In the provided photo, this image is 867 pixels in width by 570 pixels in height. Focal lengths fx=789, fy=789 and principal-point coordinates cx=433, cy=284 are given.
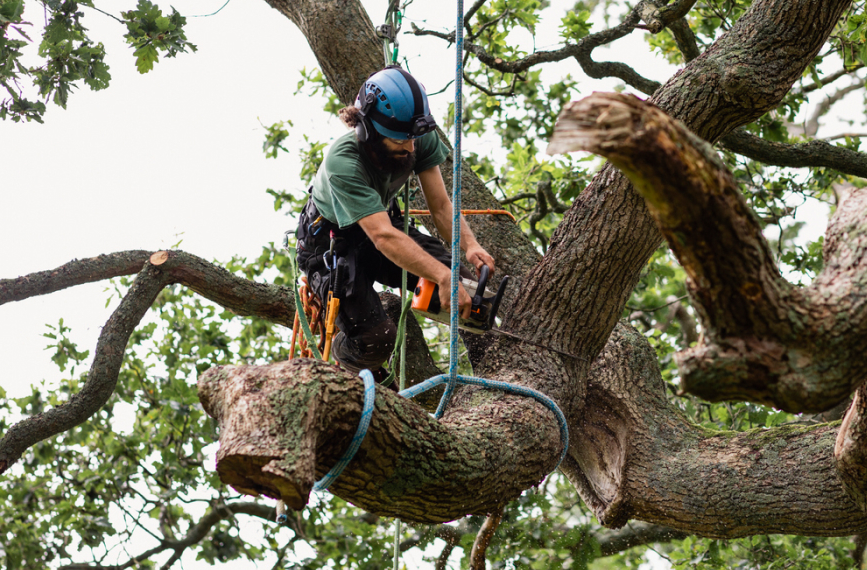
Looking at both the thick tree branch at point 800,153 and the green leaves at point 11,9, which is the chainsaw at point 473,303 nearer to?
the thick tree branch at point 800,153

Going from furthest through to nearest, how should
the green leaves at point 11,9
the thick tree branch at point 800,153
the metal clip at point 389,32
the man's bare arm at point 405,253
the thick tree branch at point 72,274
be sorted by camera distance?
the thick tree branch at point 800,153
the metal clip at point 389,32
the thick tree branch at point 72,274
the green leaves at point 11,9
the man's bare arm at point 405,253

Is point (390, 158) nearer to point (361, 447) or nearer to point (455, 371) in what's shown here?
point (455, 371)

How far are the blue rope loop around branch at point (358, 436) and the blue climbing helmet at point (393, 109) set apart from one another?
1321mm

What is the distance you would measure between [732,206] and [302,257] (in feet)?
8.14

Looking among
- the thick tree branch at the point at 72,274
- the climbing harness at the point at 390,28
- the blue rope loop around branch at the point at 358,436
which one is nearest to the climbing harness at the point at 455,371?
the blue rope loop around branch at the point at 358,436

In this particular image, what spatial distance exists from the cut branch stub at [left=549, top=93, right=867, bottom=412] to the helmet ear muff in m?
1.81

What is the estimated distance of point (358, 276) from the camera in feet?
11.2

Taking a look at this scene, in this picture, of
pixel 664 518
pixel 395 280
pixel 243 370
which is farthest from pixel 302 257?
pixel 664 518

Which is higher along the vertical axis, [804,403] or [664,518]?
[664,518]

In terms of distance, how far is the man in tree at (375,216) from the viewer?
3064 mm

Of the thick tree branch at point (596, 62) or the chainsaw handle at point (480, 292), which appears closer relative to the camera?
the chainsaw handle at point (480, 292)

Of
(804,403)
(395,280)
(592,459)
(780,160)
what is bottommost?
(804,403)

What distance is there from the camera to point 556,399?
319cm

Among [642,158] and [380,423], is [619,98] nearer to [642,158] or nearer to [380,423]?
[642,158]
